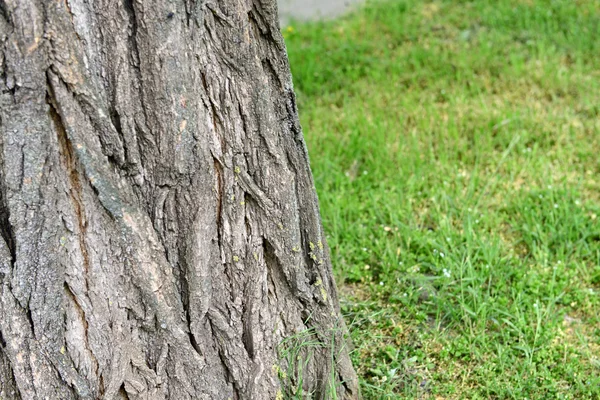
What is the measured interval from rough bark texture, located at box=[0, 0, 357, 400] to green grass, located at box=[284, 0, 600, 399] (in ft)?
1.99

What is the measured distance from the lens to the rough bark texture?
61.6 inches

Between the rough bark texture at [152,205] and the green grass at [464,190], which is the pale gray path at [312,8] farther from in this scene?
the rough bark texture at [152,205]

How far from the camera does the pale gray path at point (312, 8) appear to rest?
6320mm

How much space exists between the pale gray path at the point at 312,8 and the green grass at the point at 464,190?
0.54 metres

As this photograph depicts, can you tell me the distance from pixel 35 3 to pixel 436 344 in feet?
6.56

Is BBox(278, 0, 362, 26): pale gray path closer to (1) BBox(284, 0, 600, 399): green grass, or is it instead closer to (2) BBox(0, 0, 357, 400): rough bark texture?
(1) BBox(284, 0, 600, 399): green grass

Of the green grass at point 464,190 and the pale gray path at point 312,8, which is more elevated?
the pale gray path at point 312,8

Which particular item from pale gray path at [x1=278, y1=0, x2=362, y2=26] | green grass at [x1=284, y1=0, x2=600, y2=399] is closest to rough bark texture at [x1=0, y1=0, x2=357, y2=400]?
green grass at [x1=284, y1=0, x2=600, y2=399]

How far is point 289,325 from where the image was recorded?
215 cm

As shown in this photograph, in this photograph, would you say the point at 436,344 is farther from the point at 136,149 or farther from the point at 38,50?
the point at 38,50

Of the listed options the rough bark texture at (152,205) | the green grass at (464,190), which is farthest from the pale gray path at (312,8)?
the rough bark texture at (152,205)

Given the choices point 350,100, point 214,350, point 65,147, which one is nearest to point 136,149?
point 65,147

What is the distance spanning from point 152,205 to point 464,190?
2.26m

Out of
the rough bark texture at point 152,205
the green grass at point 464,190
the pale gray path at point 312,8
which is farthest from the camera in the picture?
the pale gray path at point 312,8
